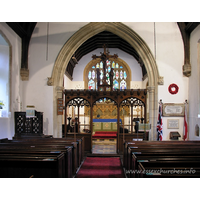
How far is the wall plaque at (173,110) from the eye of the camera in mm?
7027

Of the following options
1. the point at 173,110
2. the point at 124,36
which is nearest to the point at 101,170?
the point at 173,110

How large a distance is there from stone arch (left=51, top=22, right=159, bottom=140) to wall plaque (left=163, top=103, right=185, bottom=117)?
391mm

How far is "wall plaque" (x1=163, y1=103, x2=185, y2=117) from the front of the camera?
7027 mm

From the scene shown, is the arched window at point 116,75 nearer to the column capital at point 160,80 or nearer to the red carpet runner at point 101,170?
the column capital at point 160,80

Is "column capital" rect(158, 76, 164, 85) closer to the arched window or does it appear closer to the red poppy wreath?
the red poppy wreath

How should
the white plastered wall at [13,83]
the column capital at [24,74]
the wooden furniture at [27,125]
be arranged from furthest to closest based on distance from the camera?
1. the column capital at [24,74]
2. the wooden furniture at [27,125]
3. the white plastered wall at [13,83]

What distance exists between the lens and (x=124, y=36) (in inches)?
298

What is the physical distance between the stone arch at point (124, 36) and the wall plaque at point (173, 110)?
1.28 ft

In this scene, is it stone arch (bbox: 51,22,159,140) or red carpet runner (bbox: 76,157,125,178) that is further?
stone arch (bbox: 51,22,159,140)

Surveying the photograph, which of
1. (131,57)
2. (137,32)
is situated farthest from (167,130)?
(131,57)

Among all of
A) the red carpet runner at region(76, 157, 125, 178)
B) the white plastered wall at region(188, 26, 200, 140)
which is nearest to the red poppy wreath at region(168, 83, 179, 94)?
the white plastered wall at region(188, 26, 200, 140)

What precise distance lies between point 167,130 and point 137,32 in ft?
11.7

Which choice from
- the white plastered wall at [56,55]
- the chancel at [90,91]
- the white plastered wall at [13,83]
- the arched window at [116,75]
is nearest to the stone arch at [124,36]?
the chancel at [90,91]

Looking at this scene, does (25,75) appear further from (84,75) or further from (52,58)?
(84,75)
